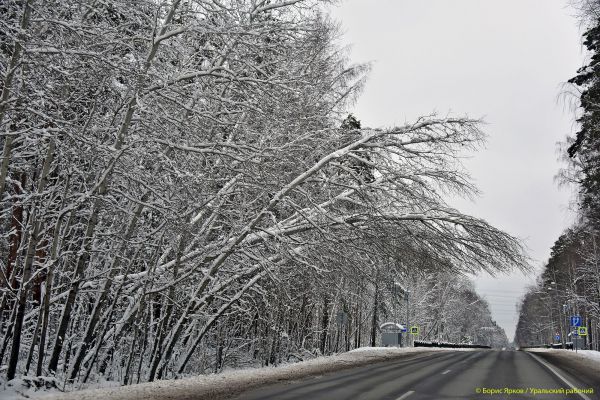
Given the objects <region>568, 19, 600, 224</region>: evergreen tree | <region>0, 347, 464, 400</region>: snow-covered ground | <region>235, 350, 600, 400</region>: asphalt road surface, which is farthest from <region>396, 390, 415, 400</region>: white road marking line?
<region>568, 19, 600, 224</region>: evergreen tree

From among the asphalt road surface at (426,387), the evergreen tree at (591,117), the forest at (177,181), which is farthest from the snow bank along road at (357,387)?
the evergreen tree at (591,117)

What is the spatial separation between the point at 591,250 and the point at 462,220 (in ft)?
110

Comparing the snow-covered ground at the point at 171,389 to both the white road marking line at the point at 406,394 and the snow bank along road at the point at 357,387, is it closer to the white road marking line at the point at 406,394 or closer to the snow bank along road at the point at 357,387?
the snow bank along road at the point at 357,387

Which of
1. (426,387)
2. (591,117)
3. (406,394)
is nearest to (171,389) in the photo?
(406,394)

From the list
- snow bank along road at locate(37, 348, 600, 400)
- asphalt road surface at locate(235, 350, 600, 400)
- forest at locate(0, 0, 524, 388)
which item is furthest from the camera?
asphalt road surface at locate(235, 350, 600, 400)

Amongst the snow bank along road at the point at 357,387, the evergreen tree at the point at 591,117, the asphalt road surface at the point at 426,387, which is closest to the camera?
the snow bank along road at the point at 357,387

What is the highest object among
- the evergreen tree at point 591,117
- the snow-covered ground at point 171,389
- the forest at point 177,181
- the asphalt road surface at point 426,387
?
the evergreen tree at point 591,117

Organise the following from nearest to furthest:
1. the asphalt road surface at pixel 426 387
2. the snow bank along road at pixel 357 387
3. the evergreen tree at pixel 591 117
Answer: the snow bank along road at pixel 357 387 → the asphalt road surface at pixel 426 387 → the evergreen tree at pixel 591 117

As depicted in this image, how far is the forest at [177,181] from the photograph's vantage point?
23.9ft

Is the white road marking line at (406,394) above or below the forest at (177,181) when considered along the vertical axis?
below

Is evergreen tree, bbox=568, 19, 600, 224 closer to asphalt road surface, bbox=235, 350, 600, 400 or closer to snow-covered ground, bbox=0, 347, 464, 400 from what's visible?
asphalt road surface, bbox=235, 350, 600, 400

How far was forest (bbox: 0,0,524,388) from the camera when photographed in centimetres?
727

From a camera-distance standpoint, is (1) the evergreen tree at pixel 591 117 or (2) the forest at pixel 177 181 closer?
(2) the forest at pixel 177 181

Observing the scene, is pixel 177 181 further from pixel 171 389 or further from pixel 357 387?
pixel 357 387
